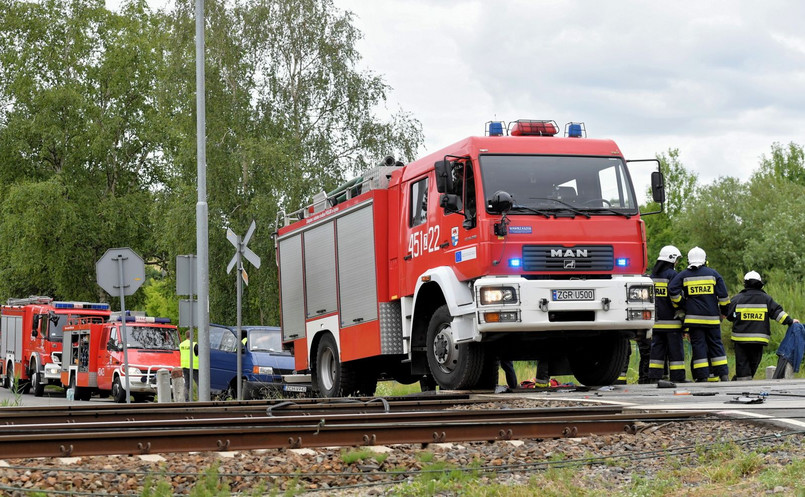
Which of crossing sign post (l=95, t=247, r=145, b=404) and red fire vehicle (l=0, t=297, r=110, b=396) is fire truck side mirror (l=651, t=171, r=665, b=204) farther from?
red fire vehicle (l=0, t=297, r=110, b=396)

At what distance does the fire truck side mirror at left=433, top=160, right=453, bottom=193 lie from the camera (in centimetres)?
1273

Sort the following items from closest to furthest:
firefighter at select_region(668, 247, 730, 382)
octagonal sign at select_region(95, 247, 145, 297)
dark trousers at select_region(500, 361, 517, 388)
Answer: firefighter at select_region(668, 247, 730, 382) → dark trousers at select_region(500, 361, 517, 388) → octagonal sign at select_region(95, 247, 145, 297)

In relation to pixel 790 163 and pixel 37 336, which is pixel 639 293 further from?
pixel 790 163

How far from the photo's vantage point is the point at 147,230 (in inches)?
1809

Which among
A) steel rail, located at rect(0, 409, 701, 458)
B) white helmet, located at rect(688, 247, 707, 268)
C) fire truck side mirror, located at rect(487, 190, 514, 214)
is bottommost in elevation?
steel rail, located at rect(0, 409, 701, 458)

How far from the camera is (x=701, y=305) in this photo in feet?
49.4

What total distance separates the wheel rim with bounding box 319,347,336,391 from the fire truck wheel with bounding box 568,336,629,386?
383 cm

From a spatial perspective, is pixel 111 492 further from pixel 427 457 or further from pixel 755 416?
pixel 755 416

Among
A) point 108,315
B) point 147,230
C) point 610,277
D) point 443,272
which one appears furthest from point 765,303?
point 147,230

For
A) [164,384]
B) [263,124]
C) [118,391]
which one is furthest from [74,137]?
[164,384]

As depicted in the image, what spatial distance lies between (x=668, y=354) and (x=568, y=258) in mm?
3347

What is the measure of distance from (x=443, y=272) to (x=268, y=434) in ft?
19.8

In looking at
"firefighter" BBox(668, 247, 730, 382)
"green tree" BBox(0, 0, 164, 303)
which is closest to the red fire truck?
"firefighter" BBox(668, 247, 730, 382)

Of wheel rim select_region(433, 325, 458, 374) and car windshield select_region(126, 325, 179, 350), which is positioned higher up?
car windshield select_region(126, 325, 179, 350)
